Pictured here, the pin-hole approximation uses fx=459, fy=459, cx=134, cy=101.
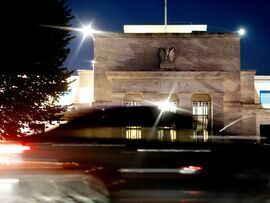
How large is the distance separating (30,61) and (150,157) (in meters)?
12.6

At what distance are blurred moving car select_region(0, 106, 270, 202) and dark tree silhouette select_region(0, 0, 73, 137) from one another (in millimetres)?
11206

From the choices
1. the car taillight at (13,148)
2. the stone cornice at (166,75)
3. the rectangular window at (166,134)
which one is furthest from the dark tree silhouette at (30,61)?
the rectangular window at (166,134)

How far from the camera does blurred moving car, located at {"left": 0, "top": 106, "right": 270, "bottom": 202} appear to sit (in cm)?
671

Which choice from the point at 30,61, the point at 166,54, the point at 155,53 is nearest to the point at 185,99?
the point at 166,54

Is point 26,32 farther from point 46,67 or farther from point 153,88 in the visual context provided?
point 153,88

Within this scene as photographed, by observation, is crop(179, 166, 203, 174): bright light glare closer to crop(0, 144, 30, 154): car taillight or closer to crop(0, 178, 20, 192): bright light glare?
crop(0, 144, 30, 154): car taillight

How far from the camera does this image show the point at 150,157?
22.1 feet

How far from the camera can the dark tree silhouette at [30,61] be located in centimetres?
1753

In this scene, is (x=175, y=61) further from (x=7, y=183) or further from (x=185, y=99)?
(x=7, y=183)

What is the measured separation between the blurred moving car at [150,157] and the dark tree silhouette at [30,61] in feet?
36.8

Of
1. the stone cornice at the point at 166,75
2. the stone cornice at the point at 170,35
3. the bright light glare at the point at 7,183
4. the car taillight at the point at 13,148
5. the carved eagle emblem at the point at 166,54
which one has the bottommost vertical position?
the bright light glare at the point at 7,183

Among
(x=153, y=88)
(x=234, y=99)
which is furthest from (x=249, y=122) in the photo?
(x=153, y=88)

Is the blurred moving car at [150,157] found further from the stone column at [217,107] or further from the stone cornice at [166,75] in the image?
the stone column at [217,107]

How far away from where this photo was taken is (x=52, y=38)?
19000mm
